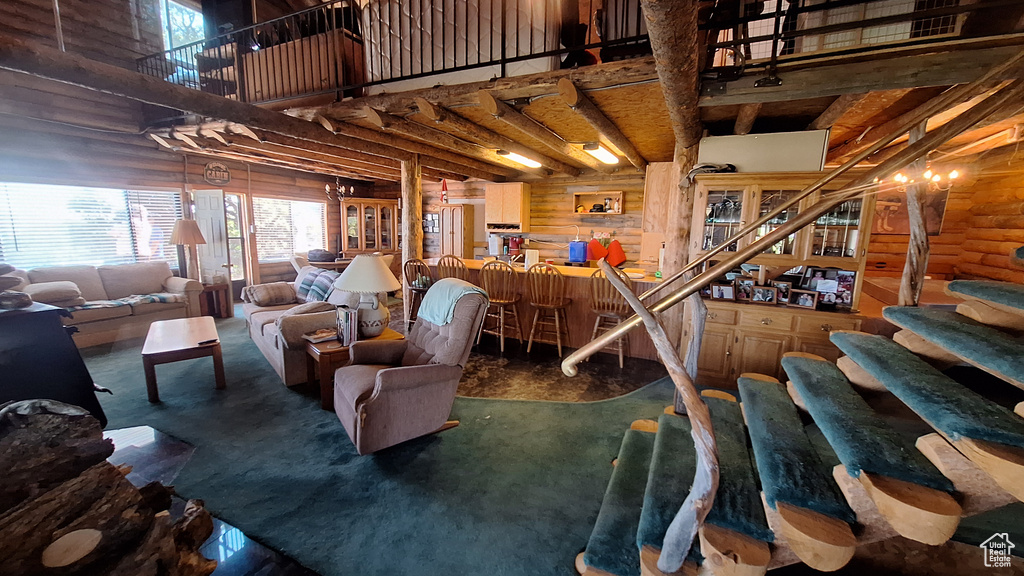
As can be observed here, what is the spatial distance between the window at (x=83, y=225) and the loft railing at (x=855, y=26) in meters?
7.57

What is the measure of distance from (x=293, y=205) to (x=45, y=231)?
3.55 metres

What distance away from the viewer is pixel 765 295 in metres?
3.21

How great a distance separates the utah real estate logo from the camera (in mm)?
1592

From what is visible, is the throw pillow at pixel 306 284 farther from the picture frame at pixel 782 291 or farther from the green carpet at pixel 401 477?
the picture frame at pixel 782 291


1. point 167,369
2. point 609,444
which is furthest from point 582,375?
point 167,369

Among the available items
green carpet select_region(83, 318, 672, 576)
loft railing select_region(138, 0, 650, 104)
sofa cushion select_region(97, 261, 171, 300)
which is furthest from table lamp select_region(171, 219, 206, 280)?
green carpet select_region(83, 318, 672, 576)

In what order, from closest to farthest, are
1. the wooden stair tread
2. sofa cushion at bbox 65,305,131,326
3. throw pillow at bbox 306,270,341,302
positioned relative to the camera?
1. the wooden stair tread
2. sofa cushion at bbox 65,305,131,326
3. throw pillow at bbox 306,270,341,302

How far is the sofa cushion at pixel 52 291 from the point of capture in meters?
4.12

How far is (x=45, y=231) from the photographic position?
4801 millimetres

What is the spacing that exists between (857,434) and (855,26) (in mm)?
2115

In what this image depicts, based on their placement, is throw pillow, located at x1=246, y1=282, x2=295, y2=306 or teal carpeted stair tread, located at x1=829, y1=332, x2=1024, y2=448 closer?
teal carpeted stair tread, located at x1=829, y1=332, x2=1024, y2=448

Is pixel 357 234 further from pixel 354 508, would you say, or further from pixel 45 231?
pixel 354 508

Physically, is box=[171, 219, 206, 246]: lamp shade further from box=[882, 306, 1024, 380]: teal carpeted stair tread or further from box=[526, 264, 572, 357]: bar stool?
box=[882, 306, 1024, 380]: teal carpeted stair tread

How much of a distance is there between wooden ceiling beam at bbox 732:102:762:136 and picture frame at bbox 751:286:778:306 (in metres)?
1.36
